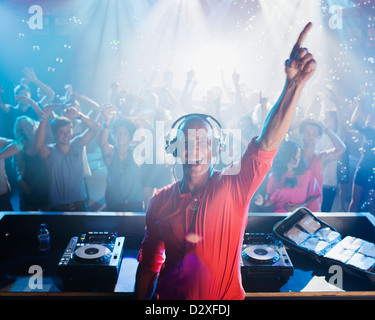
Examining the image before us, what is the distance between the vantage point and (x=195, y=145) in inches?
50.3

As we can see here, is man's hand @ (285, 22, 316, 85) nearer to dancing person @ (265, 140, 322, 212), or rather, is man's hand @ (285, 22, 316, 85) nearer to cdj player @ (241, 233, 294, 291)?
cdj player @ (241, 233, 294, 291)

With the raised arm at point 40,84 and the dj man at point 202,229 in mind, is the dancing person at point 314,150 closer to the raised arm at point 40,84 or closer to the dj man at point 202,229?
the dj man at point 202,229

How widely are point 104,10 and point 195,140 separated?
796 centimetres

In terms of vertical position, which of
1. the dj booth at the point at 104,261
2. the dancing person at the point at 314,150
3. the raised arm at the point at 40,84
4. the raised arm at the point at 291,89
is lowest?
the dj booth at the point at 104,261

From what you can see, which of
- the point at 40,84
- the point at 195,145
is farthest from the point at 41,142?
the point at 40,84

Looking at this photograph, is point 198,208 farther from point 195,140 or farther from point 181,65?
point 181,65

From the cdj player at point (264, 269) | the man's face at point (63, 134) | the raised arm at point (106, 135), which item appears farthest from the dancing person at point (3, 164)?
the cdj player at point (264, 269)

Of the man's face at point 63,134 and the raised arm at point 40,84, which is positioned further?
the raised arm at point 40,84

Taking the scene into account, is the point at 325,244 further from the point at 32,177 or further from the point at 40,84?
the point at 40,84

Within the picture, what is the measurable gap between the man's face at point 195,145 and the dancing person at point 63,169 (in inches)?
72.2

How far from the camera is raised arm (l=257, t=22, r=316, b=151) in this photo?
1012mm

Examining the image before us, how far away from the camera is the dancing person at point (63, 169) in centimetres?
280

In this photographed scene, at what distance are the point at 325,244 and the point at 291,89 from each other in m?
1.23

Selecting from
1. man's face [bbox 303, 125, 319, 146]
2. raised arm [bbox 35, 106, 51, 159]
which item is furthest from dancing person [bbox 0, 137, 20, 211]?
man's face [bbox 303, 125, 319, 146]
